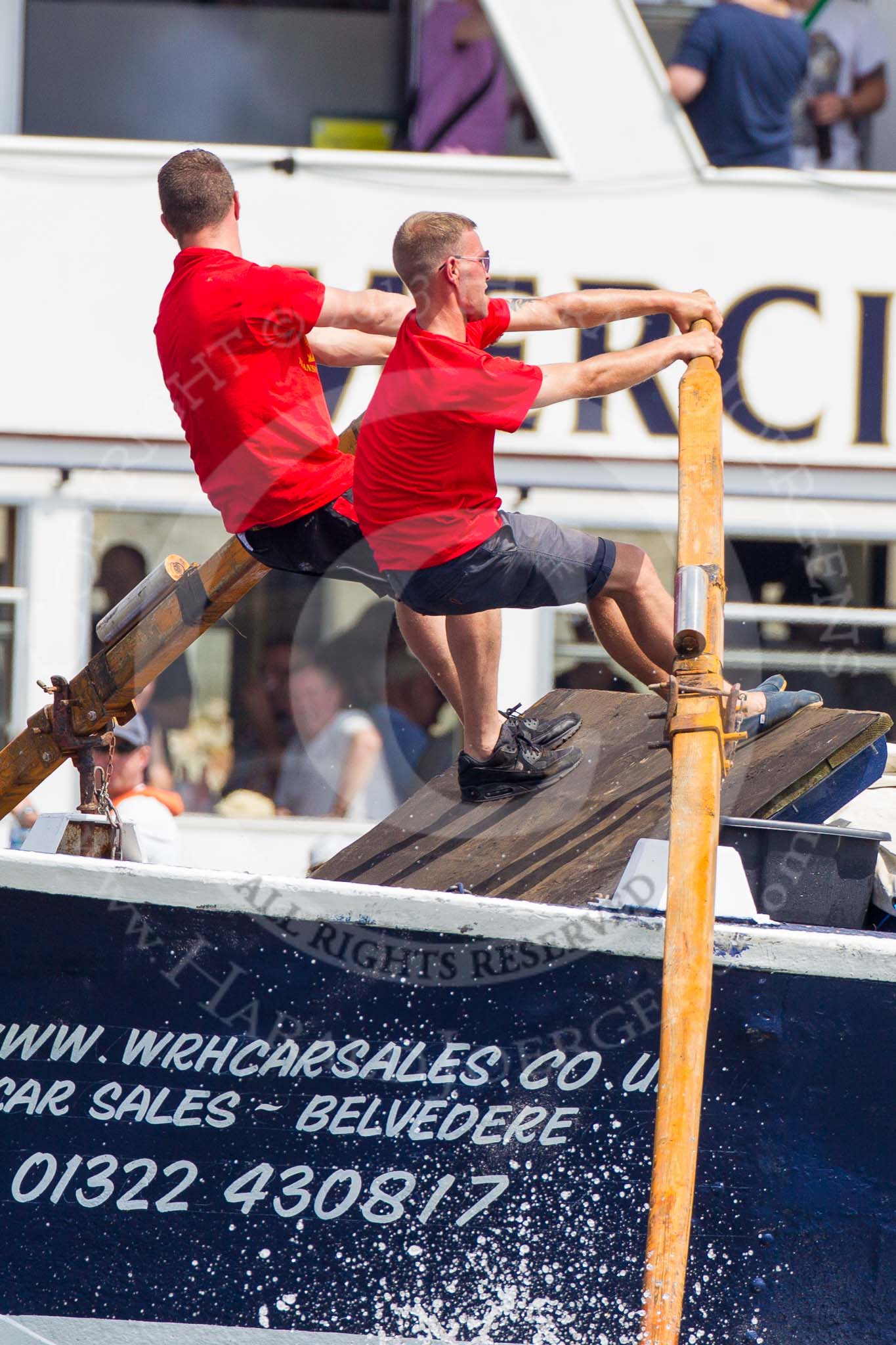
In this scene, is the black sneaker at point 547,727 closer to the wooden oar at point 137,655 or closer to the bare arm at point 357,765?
the wooden oar at point 137,655

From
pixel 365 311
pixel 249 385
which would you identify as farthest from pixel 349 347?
pixel 249 385

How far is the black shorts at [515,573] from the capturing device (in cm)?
417

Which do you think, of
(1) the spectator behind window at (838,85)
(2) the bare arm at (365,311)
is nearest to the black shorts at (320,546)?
(2) the bare arm at (365,311)

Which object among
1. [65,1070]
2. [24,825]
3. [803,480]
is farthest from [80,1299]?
[803,480]

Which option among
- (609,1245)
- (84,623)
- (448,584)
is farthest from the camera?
(84,623)

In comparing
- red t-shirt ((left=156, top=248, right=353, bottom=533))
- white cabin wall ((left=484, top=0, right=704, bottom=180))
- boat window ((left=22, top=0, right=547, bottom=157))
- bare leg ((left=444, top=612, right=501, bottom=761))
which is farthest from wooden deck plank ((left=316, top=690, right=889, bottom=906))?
boat window ((left=22, top=0, right=547, bottom=157))

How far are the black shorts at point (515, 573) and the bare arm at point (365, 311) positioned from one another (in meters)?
0.59

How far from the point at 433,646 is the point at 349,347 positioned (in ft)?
2.95

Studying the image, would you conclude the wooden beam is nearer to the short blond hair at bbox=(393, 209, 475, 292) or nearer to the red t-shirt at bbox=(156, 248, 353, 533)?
the red t-shirt at bbox=(156, 248, 353, 533)

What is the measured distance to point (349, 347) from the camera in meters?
4.37

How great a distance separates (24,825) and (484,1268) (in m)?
4.56

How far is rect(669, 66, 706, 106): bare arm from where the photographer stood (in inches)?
365

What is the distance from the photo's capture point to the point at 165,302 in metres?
4.24

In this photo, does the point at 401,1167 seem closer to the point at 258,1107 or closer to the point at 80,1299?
the point at 258,1107
